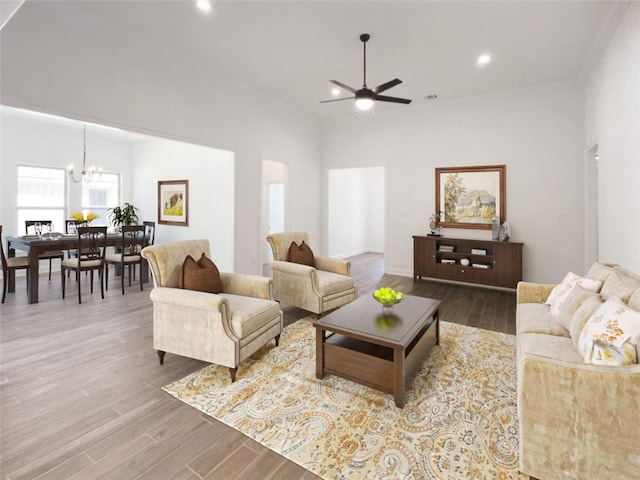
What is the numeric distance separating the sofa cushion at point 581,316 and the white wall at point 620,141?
1008mm

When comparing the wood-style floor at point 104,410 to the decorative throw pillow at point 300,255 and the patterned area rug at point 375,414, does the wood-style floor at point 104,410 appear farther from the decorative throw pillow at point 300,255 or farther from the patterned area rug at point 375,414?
the decorative throw pillow at point 300,255

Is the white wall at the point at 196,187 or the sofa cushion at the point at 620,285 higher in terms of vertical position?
the white wall at the point at 196,187

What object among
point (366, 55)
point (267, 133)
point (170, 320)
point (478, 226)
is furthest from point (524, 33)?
point (170, 320)

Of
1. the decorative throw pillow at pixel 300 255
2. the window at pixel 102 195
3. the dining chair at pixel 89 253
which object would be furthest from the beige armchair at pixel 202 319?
the window at pixel 102 195

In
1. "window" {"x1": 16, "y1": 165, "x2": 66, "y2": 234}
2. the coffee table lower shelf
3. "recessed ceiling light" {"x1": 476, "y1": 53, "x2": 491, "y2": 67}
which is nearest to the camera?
the coffee table lower shelf

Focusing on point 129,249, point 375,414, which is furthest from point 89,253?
point 375,414

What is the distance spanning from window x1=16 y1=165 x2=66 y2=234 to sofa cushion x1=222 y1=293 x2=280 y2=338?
20.1 feet

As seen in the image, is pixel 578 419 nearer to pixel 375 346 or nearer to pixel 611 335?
pixel 611 335

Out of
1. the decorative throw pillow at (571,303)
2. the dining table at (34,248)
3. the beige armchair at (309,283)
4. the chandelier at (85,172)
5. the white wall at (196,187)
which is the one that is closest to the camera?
the decorative throw pillow at (571,303)

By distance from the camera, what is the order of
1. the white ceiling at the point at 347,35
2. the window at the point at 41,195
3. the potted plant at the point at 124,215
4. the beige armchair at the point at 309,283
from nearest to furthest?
1. the white ceiling at the point at 347,35
2. the beige armchair at the point at 309,283
3. the window at the point at 41,195
4. the potted plant at the point at 124,215

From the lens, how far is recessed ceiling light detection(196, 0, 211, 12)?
322cm

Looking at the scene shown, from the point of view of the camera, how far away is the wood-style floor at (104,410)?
1.73m

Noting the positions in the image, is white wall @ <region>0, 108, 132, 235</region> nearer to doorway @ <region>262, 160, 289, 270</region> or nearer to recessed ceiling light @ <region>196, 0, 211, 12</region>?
doorway @ <region>262, 160, 289, 270</region>

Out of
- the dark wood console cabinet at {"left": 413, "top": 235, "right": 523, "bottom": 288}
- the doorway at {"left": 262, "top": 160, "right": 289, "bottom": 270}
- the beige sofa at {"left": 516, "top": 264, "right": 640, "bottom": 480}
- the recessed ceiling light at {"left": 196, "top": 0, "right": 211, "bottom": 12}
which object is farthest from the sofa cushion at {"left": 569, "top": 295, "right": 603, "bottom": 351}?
the doorway at {"left": 262, "top": 160, "right": 289, "bottom": 270}
